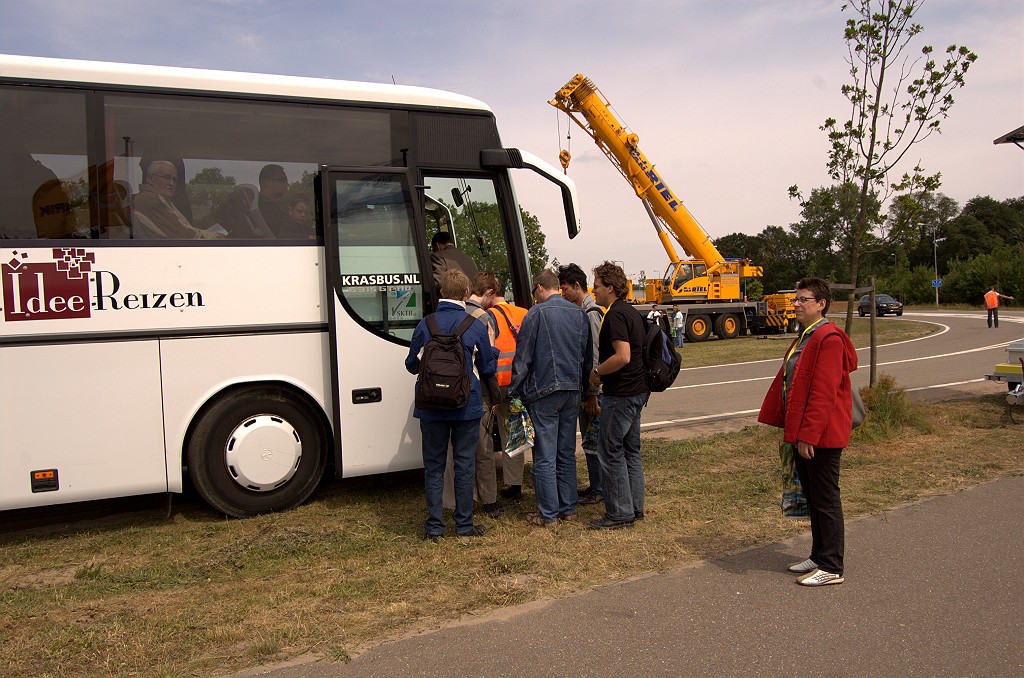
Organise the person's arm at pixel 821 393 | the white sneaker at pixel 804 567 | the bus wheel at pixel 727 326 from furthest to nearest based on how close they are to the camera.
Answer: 1. the bus wheel at pixel 727 326
2. the white sneaker at pixel 804 567
3. the person's arm at pixel 821 393

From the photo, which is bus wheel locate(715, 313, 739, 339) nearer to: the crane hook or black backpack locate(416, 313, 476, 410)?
the crane hook

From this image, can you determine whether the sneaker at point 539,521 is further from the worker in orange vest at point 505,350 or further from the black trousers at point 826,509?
the black trousers at point 826,509

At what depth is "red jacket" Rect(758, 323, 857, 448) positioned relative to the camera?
4500 millimetres

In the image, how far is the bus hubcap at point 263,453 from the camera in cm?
603

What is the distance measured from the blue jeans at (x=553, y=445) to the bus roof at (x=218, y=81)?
2.73 meters

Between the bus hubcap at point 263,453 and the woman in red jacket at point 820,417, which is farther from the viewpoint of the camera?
the bus hubcap at point 263,453

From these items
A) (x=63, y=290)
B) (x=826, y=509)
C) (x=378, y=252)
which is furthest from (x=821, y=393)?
(x=63, y=290)

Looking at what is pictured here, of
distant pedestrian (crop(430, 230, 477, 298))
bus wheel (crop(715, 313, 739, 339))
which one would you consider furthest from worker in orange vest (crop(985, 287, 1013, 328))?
distant pedestrian (crop(430, 230, 477, 298))

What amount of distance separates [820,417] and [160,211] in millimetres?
4640

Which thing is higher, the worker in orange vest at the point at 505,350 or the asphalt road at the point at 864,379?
the worker in orange vest at the point at 505,350

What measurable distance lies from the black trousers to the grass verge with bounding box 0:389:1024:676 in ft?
2.30

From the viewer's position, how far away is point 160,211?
581cm

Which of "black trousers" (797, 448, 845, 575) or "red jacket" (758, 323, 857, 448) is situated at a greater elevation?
"red jacket" (758, 323, 857, 448)

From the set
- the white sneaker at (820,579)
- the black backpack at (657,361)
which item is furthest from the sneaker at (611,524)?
the white sneaker at (820,579)
